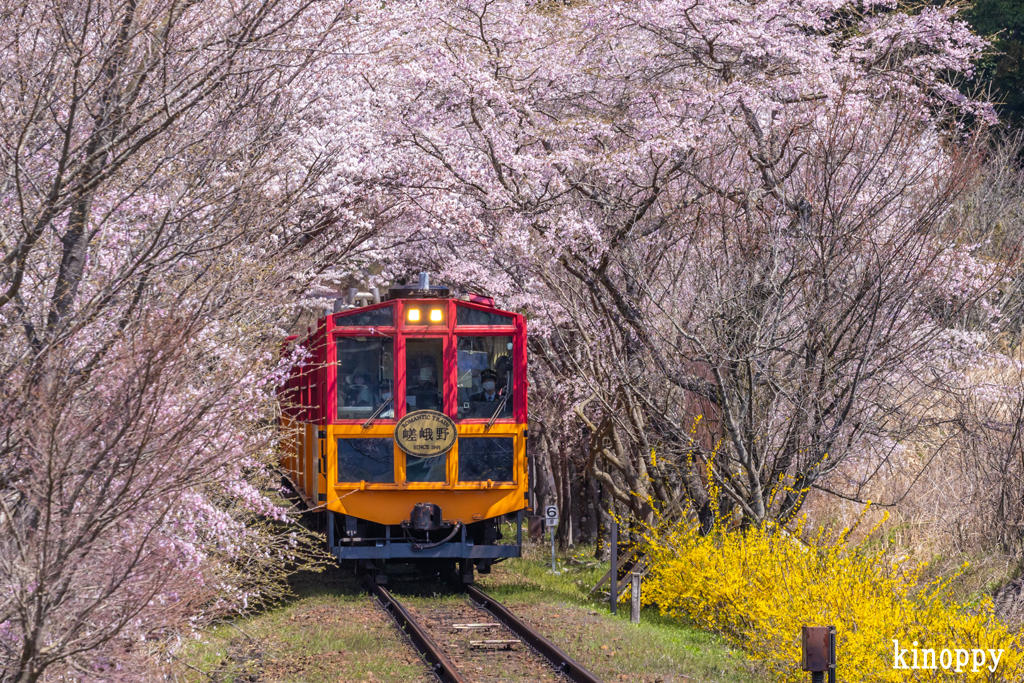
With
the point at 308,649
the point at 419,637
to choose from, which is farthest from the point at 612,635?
the point at 308,649

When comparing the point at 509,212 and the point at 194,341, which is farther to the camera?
the point at 509,212

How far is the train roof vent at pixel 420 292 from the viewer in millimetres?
11648

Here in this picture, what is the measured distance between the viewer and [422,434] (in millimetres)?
11422

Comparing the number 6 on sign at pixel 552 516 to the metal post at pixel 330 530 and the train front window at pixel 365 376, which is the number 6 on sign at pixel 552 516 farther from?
the metal post at pixel 330 530

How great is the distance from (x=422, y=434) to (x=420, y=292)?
153 centimetres

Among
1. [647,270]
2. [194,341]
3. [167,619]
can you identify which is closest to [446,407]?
[647,270]

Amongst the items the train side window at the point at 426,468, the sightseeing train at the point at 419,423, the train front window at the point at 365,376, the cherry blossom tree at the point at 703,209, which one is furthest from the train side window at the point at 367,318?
the cherry blossom tree at the point at 703,209

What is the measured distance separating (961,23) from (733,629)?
9883mm

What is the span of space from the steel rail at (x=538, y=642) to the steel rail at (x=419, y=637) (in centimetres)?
80

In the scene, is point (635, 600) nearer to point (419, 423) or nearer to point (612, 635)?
point (612, 635)

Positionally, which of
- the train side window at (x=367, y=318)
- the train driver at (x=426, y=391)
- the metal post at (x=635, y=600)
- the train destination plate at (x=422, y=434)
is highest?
the train side window at (x=367, y=318)

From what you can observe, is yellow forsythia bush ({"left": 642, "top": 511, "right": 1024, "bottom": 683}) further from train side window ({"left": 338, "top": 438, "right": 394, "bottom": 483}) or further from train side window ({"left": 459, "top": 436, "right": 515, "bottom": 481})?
train side window ({"left": 338, "top": 438, "right": 394, "bottom": 483})

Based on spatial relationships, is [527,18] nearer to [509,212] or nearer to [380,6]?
[380,6]

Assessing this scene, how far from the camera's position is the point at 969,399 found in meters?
12.1
